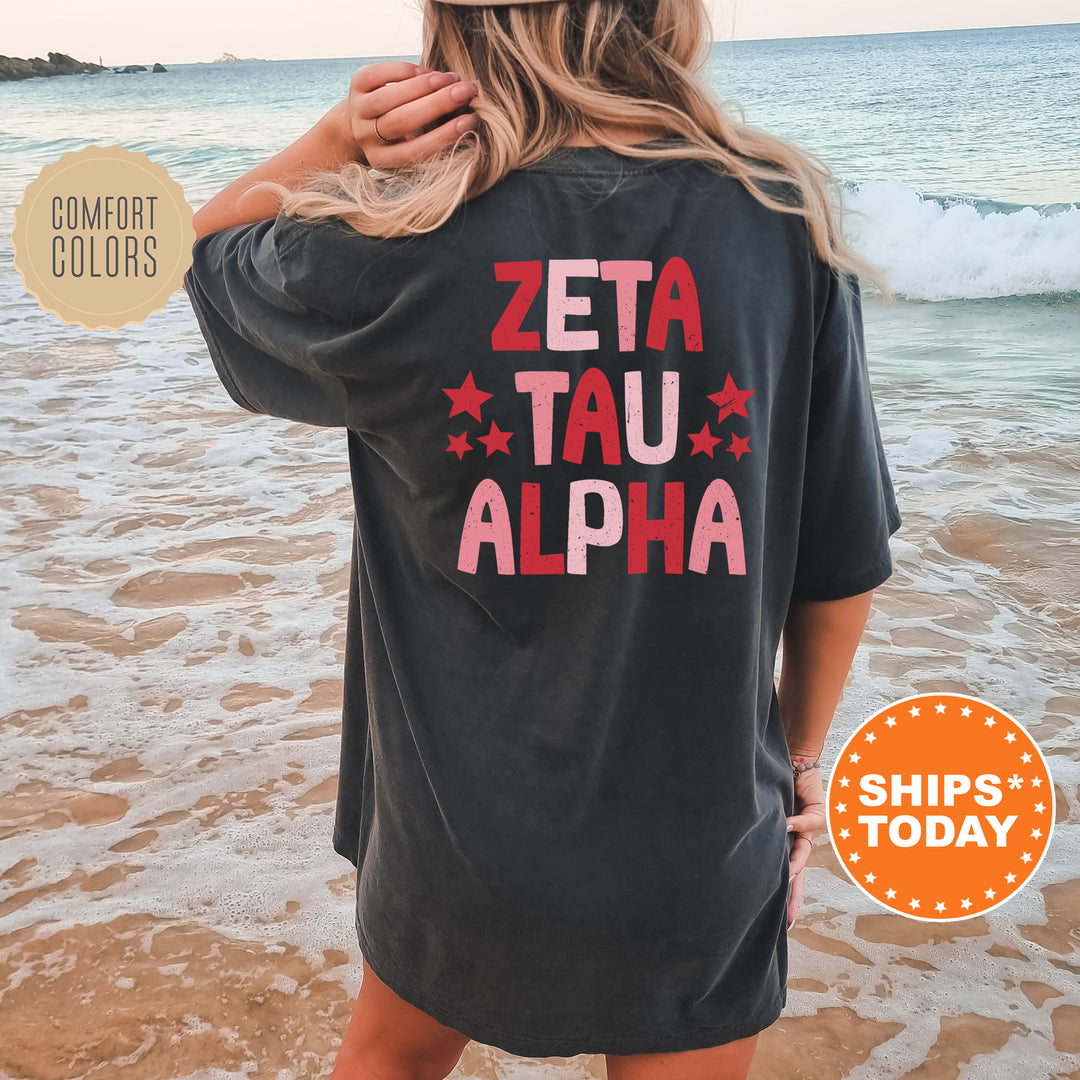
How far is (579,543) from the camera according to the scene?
101 centimetres

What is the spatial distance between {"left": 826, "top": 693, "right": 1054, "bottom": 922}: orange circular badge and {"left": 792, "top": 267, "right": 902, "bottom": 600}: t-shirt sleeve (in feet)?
4.64

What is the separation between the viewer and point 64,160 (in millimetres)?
2516

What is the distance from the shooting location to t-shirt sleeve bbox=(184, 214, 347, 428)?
1.02 metres

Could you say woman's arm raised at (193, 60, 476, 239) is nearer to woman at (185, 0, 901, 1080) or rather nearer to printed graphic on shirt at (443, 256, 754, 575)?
woman at (185, 0, 901, 1080)

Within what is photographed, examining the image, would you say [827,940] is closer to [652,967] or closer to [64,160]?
[652,967]

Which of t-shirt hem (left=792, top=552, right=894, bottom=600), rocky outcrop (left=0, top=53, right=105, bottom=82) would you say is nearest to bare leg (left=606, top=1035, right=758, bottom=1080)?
t-shirt hem (left=792, top=552, right=894, bottom=600)

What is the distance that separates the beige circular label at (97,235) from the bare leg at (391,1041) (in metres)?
1.51

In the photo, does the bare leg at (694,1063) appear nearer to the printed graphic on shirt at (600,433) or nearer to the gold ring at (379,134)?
the printed graphic on shirt at (600,433)

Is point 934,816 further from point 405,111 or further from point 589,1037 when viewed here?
point 405,111

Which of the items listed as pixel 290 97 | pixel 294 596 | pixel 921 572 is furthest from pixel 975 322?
pixel 290 97

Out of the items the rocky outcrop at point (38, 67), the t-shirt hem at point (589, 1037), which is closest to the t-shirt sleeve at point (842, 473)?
the t-shirt hem at point (589, 1037)

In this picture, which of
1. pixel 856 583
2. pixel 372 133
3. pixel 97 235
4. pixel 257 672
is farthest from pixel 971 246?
pixel 372 133

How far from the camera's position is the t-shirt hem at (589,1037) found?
1.12m

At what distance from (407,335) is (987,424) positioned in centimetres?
593
